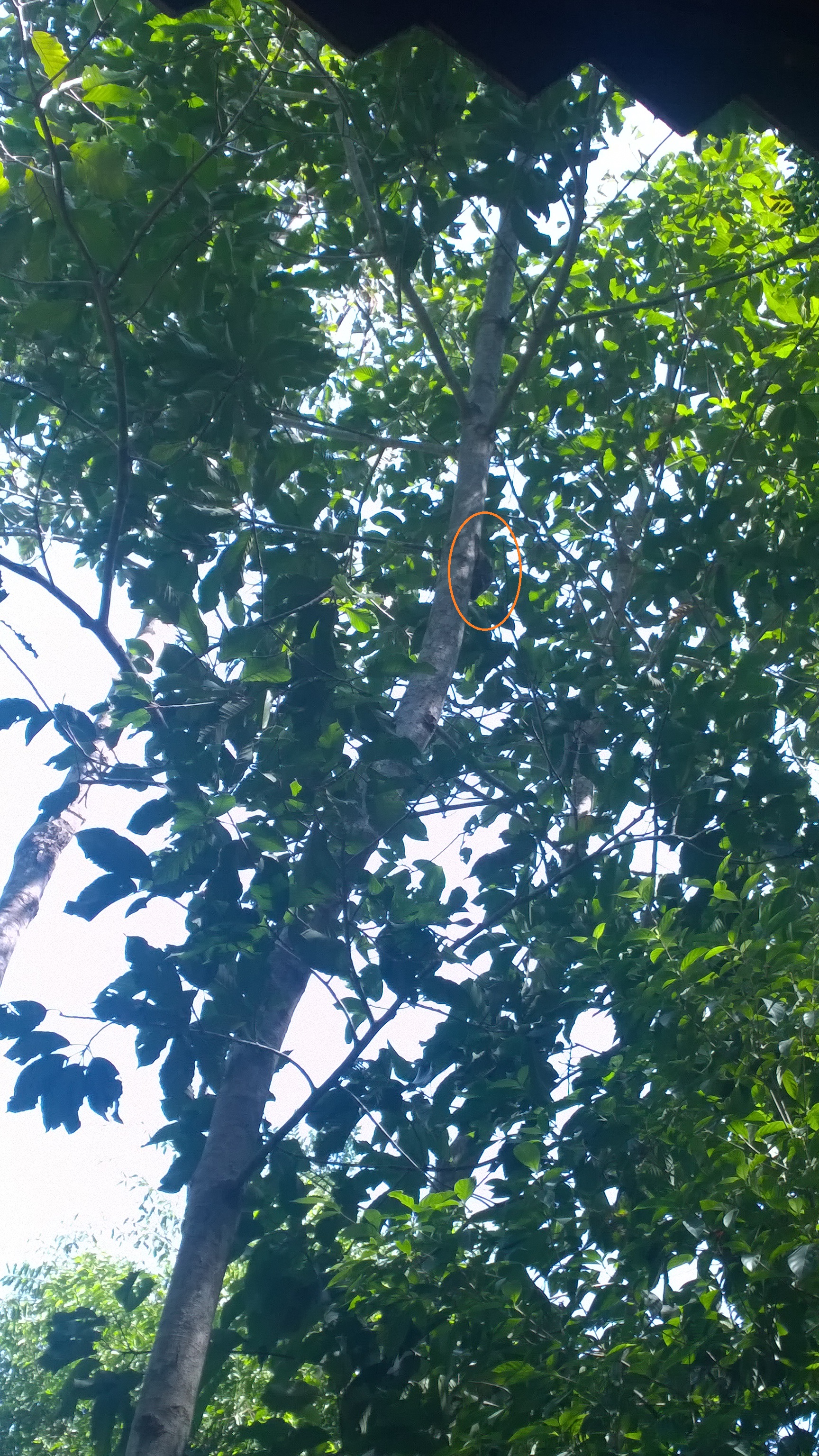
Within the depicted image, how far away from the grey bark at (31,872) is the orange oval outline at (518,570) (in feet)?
8.36

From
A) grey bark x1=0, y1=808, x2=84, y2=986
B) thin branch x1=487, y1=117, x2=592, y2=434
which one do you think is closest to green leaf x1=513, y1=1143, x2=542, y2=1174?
thin branch x1=487, y1=117, x2=592, y2=434

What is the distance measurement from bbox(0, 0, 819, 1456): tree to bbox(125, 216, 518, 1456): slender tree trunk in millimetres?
11

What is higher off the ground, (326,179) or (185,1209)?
(326,179)

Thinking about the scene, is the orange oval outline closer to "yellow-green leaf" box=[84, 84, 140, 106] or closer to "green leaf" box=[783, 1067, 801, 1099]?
"yellow-green leaf" box=[84, 84, 140, 106]

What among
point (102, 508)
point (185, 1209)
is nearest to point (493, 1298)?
point (185, 1209)

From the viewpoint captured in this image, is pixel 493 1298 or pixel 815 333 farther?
pixel 815 333

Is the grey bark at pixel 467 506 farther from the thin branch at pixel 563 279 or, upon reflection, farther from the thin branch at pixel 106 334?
the thin branch at pixel 106 334

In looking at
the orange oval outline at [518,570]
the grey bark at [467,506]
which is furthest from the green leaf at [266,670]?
the orange oval outline at [518,570]

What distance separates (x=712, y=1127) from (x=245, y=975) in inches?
49.7

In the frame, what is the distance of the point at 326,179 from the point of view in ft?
14.1

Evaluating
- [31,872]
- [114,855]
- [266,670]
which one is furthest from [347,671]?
[31,872]

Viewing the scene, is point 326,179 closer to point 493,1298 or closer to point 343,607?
point 343,607

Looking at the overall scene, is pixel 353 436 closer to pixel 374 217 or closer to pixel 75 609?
pixel 374 217

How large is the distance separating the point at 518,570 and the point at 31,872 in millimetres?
2987
